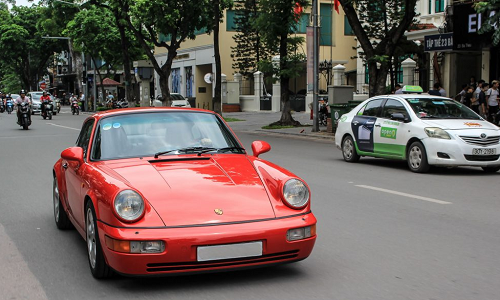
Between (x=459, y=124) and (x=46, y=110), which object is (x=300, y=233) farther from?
(x=46, y=110)

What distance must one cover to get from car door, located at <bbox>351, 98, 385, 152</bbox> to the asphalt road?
289 centimetres

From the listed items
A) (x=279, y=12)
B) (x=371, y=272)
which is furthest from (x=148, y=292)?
(x=279, y=12)

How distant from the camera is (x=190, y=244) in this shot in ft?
15.1

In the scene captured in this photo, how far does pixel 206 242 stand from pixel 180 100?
3951cm

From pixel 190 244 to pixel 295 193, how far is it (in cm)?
99

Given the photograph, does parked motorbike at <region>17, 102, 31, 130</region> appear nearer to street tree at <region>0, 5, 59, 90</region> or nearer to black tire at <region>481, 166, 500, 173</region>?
black tire at <region>481, 166, 500, 173</region>

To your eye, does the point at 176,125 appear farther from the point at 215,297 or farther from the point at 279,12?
the point at 279,12

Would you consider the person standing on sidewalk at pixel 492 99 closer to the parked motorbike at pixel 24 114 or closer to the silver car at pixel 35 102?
the parked motorbike at pixel 24 114

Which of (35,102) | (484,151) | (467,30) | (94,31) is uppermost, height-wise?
(94,31)

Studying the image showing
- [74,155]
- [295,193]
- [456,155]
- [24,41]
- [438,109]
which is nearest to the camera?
[295,193]

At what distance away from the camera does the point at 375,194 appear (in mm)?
9602

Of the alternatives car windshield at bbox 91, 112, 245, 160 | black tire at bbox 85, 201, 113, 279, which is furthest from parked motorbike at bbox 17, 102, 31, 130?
black tire at bbox 85, 201, 113, 279

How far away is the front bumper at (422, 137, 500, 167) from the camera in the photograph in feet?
39.0

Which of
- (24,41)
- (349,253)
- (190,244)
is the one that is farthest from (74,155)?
(24,41)
